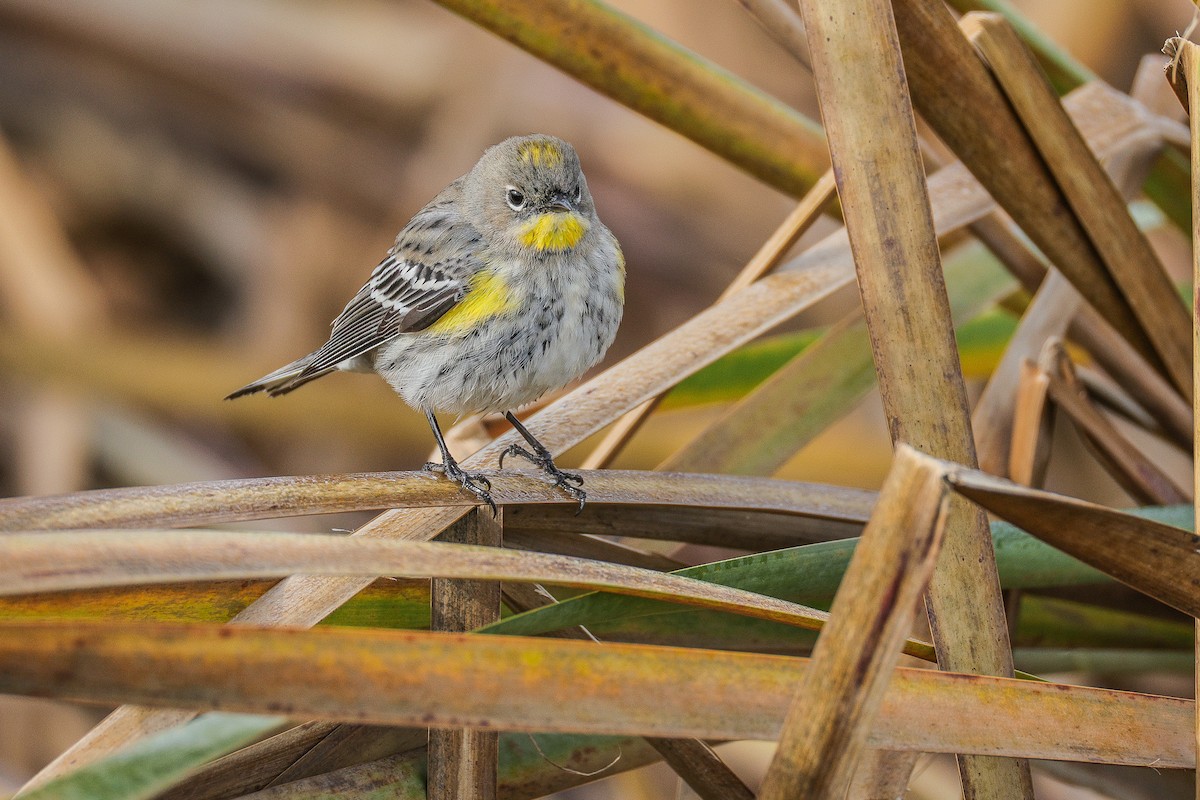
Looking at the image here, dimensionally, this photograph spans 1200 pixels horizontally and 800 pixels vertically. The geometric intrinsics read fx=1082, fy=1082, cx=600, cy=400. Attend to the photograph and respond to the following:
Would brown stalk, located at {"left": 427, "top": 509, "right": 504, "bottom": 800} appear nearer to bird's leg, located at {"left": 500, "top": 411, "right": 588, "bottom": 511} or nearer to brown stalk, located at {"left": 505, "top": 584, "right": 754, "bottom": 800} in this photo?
brown stalk, located at {"left": 505, "top": 584, "right": 754, "bottom": 800}

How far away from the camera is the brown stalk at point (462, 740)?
1.57 metres

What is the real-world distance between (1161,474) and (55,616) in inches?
89.4

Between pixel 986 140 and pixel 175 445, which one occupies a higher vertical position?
pixel 986 140

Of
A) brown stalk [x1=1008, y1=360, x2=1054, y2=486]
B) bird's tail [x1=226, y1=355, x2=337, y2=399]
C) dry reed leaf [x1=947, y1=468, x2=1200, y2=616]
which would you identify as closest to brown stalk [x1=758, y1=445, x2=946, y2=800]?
dry reed leaf [x1=947, y1=468, x2=1200, y2=616]

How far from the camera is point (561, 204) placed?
2727 mm

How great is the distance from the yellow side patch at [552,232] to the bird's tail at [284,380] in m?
0.67

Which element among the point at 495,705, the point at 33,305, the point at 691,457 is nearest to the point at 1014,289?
the point at 691,457

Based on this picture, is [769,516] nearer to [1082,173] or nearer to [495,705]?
[1082,173]

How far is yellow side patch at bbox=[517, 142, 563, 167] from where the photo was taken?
2.74 m

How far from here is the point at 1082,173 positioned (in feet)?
Answer: 6.88

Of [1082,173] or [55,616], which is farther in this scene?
[1082,173]

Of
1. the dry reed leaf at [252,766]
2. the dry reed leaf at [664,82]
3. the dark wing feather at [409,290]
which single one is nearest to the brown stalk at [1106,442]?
the dry reed leaf at [664,82]

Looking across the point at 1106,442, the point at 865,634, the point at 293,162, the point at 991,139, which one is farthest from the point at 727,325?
the point at 293,162

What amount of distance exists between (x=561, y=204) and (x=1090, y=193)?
1.22 metres
